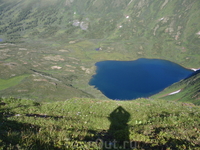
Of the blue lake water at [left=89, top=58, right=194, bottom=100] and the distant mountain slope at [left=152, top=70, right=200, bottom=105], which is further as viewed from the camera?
the blue lake water at [left=89, top=58, right=194, bottom=100]

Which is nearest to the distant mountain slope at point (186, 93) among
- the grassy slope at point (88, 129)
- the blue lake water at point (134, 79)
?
the blue lake water at point (134, 79)

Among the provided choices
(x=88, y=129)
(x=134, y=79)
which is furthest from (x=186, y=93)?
(x=88, y=129)

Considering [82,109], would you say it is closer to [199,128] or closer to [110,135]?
[110,135]

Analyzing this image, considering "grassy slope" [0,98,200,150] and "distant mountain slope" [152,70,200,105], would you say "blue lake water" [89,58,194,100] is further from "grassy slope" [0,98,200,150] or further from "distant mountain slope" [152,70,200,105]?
"grassy slope" [0,98,200,150]

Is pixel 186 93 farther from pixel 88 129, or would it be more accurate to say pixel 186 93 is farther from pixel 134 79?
pixel 88 129

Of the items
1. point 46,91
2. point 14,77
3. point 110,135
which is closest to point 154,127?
point 110,135

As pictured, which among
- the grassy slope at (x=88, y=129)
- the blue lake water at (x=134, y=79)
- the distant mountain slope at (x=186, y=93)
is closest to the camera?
the grassy slope at (x=88, y=129)

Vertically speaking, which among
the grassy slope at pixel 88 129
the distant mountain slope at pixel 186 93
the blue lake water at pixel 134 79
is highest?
the blue lake water at pixel 134 79

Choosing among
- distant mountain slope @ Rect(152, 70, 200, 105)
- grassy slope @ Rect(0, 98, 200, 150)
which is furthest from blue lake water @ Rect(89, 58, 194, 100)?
grassy slope @ Rect(0, 98, 200, 150)

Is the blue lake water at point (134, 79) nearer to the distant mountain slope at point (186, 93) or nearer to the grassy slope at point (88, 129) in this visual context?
the distant mountain slope at point (186, 93)
